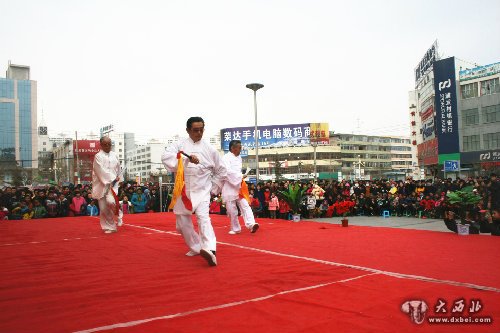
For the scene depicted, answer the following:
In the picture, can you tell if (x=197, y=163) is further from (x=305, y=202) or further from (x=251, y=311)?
(x=305, y=202)

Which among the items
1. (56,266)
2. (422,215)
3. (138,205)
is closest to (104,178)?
(56,266)

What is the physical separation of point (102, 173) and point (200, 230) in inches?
158

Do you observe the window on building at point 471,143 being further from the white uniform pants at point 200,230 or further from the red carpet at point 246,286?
the white uniform pants at point 200,230

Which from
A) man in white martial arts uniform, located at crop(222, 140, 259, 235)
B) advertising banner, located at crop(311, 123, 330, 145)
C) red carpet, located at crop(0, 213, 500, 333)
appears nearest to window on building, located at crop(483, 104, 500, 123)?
advertising banner, located at crop(311, 123, 330, 145)

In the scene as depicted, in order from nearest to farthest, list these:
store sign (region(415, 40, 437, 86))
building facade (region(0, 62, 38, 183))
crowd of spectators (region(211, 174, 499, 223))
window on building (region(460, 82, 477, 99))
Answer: crowd of spectators (region(211, 174, 499, 223)), window on building (region(460, 82, 477, 99)), store sign (region(415, 40, 437, 86)), building facade (region(0, 62, 38, 183))

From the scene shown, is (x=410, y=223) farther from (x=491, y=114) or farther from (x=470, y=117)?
(x=470, y=117)

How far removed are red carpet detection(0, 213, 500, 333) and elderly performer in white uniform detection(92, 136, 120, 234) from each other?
1.63 m

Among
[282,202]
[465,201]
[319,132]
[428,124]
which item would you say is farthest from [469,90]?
[465,201]

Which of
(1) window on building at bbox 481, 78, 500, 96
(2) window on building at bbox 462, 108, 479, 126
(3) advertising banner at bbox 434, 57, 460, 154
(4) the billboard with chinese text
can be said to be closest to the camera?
(1) window on building at bbox 481, 78, 500, 96

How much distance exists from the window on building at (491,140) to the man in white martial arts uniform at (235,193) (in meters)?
38.1

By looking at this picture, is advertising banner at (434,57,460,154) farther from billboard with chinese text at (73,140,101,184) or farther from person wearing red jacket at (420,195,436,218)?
billboard with chinese text at (73,140,101,184)

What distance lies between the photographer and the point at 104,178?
24.9ft

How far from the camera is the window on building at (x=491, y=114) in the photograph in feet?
122

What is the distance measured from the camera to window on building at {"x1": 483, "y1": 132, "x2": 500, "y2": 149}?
37.2 m
